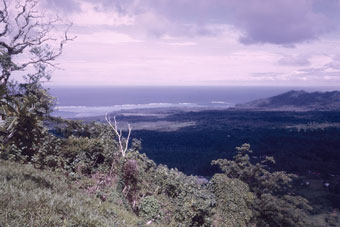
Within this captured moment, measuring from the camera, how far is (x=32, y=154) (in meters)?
9.42

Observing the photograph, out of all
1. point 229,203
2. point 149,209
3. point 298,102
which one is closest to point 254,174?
point 229,203

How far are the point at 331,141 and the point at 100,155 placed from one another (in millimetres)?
66407

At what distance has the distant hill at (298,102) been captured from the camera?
135 meters

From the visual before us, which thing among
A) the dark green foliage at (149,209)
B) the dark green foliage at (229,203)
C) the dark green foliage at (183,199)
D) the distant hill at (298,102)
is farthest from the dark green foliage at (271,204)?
the distant hill at (298,102)

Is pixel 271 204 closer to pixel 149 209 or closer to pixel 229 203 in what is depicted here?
pixel 229 203

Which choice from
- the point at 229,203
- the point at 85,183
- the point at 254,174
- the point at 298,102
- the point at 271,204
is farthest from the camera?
the point at 298,102

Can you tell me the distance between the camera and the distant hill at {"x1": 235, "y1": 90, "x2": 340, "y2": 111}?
134550 millimetres

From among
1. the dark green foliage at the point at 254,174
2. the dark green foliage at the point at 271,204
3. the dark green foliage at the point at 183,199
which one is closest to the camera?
the dark green foliage at the point at 183,199

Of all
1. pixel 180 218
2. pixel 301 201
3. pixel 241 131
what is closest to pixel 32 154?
pixel 180 218

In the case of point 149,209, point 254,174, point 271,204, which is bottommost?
point 271,204

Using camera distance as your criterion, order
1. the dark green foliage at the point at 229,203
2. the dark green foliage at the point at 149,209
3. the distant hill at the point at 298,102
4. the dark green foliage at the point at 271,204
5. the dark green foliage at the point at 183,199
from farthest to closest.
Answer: the distant hill at the point at 298,102 < the dark green foliage at the point at 271,204 < the dark green foliage at the point at 229,203 < the dark green foliage at the point at 183,199 < the dark green foliage at the point at 149,209

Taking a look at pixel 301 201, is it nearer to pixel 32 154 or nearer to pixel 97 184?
pixel 97 184

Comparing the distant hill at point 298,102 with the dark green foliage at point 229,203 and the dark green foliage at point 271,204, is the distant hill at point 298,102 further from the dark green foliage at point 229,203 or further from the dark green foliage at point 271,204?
the dark green foliage at point 229,203

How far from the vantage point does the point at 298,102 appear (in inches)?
5817
